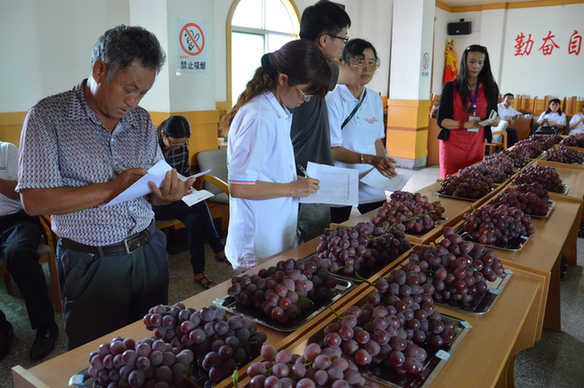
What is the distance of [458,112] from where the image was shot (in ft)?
10.8

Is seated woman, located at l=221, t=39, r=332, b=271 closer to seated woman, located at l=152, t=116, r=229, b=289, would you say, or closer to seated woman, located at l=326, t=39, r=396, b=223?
seated woman, located at l=326, t=39, r=396, b=223

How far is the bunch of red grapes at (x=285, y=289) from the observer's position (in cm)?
110

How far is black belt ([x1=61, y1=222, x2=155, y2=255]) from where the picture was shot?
1.39 metres

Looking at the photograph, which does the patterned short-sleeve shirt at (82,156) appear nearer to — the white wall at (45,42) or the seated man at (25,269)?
the seated man at (25,269)

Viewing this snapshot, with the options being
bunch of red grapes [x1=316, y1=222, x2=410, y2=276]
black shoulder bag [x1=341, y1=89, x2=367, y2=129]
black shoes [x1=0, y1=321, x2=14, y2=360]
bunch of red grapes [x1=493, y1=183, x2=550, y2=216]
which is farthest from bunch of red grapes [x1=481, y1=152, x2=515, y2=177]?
black shoes [x1=0, y1=321, x2=14, y2=360]

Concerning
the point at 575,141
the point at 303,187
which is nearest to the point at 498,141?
the point at 575,141

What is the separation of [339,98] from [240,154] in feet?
3.45

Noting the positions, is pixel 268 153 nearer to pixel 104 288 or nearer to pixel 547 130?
pixel 104 288

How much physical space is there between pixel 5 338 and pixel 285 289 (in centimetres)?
203

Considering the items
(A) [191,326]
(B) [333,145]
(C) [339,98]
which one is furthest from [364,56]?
(A) [191,326]

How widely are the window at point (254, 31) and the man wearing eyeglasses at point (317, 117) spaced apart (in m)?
4.25

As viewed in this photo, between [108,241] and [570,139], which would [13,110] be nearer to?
[108,241]

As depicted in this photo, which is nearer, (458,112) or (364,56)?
(364,56)

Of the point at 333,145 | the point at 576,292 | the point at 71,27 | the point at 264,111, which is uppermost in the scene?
the point at 71,27
